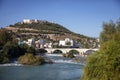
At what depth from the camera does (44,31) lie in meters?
40.4

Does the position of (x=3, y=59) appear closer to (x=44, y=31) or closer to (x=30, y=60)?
(x=30, y=60)

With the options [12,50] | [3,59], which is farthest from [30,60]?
[12,50]

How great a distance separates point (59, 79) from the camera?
900 cm

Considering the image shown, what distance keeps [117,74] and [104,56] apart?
0.41 m

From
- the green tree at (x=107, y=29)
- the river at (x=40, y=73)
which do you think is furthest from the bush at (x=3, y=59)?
the green tree at (x=107, y=29)

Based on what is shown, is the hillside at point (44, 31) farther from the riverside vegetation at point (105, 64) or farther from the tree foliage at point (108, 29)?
the riverside vegetation at point (105, 64)

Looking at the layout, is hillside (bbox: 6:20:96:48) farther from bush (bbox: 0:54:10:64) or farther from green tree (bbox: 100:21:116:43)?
green tree (bbox: 100:21:116:43)

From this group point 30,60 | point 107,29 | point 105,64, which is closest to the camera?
point 105,64

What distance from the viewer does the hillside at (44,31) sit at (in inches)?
1460

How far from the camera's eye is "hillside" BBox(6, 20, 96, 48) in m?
37.1

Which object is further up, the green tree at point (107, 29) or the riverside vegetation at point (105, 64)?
the green tree at point (107, 29)

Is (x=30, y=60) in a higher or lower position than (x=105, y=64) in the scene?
lower

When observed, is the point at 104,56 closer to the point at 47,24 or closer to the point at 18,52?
the point at 18,52

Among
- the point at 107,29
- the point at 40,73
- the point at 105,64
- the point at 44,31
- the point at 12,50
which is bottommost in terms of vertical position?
the point at 40,73
